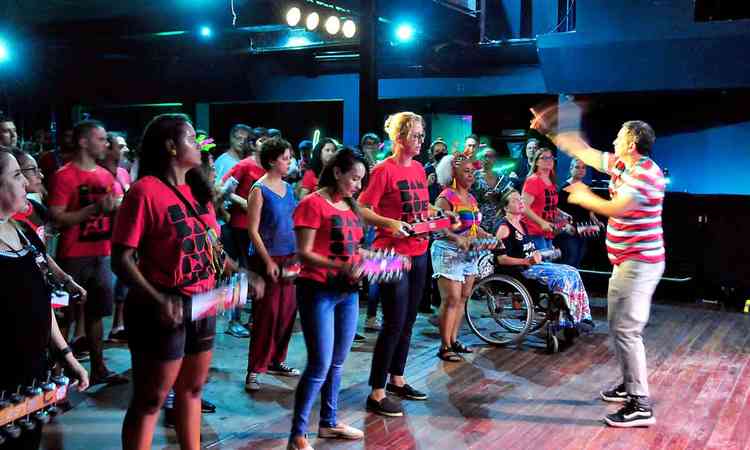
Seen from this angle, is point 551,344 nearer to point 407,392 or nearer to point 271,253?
point 407,392

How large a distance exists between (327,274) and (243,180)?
272 cm

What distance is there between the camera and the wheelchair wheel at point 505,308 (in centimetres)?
697

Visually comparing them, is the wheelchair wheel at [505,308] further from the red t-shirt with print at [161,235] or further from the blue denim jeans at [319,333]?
the red t-shirt with print at [161,235]

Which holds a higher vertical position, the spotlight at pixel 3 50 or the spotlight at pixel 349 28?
the spotlight at pixel 3 50

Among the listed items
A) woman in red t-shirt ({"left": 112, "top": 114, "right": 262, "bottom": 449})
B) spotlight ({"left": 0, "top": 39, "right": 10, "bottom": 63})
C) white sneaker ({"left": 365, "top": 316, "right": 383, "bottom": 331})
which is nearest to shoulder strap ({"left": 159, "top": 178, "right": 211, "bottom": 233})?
woman in red t-shirt ({"left": 112, "top": 114, "right": 262, "bottom": 449})

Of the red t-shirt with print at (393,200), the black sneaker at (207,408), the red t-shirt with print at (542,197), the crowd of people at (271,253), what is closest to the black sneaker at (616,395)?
the crowd of people at (271,253)

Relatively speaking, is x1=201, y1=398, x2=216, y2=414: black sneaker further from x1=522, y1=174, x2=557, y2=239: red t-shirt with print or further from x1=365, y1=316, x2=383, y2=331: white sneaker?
x1=522, y1=174, x2=557, y2=239: red t-shirt with print

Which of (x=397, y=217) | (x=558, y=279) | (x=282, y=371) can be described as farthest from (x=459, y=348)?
(x=397, y=217)

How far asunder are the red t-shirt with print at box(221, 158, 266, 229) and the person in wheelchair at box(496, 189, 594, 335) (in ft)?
7.16

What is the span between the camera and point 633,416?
5.02m

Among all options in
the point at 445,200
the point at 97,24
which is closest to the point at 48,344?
the point at 445,200

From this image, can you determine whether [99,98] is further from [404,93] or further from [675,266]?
[675,266]

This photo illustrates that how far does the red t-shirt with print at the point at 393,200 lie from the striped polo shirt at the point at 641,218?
1311mm

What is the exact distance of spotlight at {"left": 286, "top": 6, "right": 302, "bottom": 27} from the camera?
780 centimetres
